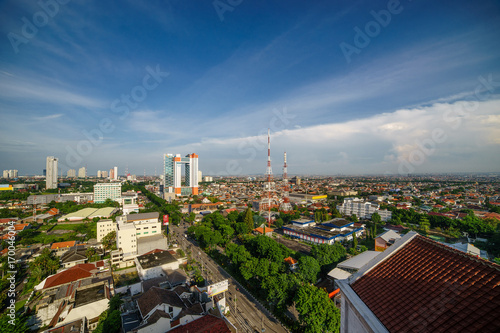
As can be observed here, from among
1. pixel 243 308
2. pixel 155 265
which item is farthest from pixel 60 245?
pixel 243 308

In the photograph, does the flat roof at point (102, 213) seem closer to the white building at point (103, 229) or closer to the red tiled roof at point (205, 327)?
the white building at point (103, 229)

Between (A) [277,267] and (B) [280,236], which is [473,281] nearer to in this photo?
(A) [277,267]

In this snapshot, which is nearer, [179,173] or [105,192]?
[105,192]

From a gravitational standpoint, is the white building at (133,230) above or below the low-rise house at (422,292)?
below

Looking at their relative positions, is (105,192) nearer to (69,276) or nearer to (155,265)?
(69,276)

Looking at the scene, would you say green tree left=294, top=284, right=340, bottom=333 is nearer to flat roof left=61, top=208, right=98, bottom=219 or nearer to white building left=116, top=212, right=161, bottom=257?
white building left=116, top=212, right=161, bottom=257

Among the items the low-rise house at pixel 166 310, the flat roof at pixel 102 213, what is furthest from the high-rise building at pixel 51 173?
the low-rise house at pixel 166 310

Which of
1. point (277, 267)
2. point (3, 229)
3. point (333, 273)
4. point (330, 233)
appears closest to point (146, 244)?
point (277, 267)

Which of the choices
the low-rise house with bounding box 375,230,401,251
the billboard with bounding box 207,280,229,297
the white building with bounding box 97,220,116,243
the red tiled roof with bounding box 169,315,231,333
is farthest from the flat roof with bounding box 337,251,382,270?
the white building with bounding box 97,220,116,243
